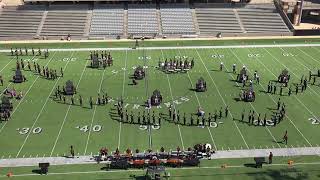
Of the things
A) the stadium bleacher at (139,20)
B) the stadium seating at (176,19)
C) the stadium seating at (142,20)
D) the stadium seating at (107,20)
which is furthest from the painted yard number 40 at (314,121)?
the stadium seating at (107,20)

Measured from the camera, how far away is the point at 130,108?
2920 cm

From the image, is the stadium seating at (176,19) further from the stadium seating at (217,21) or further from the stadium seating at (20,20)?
the stadium seating at (20,20)

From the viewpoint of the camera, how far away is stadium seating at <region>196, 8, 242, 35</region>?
54.6 m

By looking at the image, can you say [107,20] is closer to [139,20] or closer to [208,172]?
[139,20]

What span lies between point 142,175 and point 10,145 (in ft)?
26.6

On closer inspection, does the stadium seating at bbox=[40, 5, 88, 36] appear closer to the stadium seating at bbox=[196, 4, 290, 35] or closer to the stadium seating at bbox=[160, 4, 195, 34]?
the stadium seating at bbox=[160, 4, 195, 34]

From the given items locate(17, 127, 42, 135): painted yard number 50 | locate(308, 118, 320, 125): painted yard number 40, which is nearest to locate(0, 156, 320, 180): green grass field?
locate(17, 127, 42, 135): painted yard number 50

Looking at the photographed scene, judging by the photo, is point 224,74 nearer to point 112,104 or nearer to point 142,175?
point 112,104

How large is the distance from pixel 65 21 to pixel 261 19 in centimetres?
2487

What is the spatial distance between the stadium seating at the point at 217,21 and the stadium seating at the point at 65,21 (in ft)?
48.8

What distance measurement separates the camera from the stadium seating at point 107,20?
5431 cm

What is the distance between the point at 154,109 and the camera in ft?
95.4

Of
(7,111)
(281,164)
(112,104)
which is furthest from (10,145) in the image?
(281,164)

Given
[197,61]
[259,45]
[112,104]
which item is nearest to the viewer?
[112,104]
